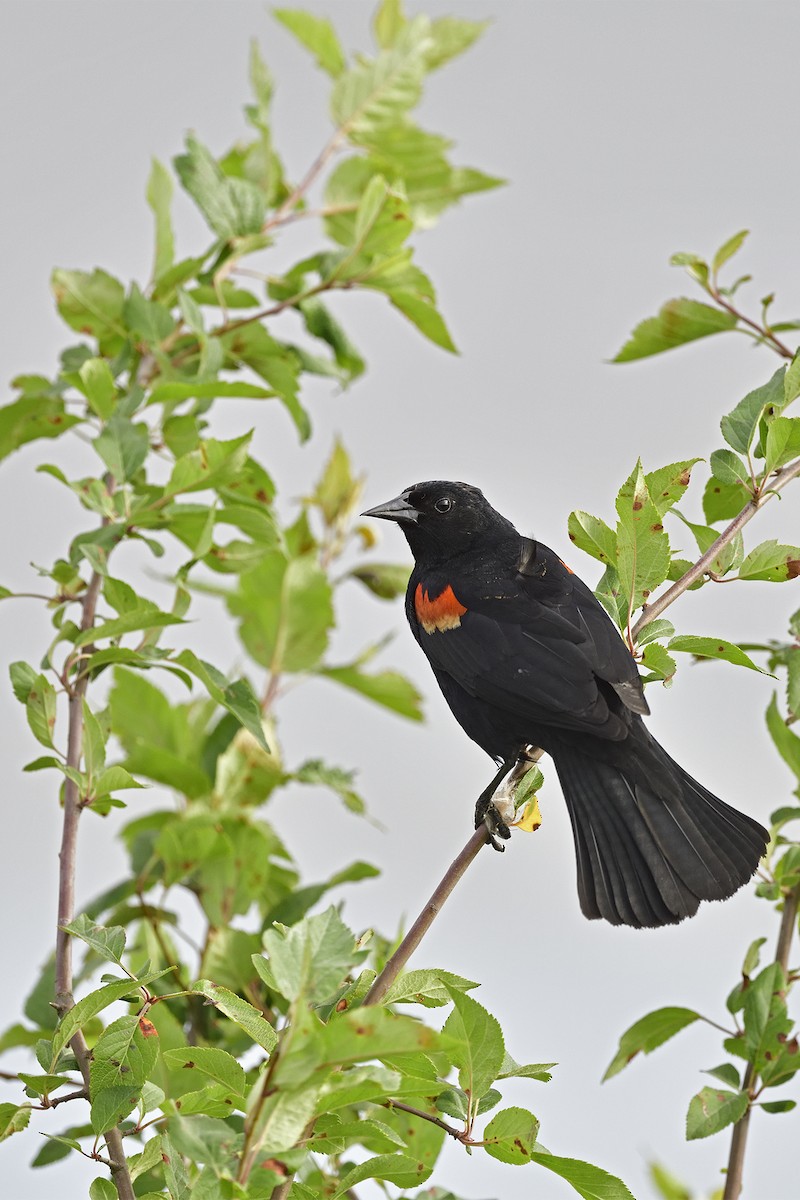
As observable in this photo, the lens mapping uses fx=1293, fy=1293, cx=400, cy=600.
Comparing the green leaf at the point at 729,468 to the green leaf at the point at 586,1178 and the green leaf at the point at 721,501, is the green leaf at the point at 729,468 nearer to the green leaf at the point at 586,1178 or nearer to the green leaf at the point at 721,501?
the green leaf at the point at 721,501

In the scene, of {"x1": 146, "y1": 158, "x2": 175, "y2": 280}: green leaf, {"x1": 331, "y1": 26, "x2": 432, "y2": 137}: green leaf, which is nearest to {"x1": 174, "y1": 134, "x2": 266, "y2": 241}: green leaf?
{"x1": 146, "y1": 158, "x2": 175, "y2": 280}: green leaf

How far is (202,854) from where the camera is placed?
2963 millimetres

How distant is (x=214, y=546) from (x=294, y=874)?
44.3 inches

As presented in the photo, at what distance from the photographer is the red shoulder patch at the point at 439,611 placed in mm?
2850

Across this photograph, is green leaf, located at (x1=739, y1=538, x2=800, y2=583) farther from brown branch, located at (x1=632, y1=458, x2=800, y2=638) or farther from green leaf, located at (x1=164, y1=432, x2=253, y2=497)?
green leaf, located at (x1=164, y1=432, x2=253, y2=497)

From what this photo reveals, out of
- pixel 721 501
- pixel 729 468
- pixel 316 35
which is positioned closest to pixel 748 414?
pixel 729 468

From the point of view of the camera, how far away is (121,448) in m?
2.48

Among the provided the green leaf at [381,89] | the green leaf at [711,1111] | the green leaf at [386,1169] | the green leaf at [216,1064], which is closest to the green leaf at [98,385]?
the green leaf at [381,89]

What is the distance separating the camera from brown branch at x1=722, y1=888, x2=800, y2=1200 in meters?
2.13

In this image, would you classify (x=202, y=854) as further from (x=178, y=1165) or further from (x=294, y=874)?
(x=178, y=1165)

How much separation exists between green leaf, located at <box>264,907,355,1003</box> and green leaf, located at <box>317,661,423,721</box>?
219 cm

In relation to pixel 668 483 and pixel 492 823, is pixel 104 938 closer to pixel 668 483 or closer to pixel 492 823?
pixel 492 823

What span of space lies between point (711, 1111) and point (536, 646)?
92 cm

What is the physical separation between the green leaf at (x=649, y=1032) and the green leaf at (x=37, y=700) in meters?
1.24
